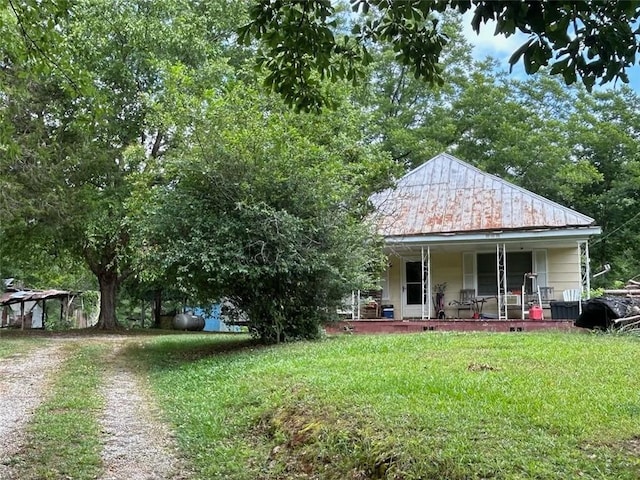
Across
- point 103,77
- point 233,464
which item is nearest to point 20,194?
point 103,77

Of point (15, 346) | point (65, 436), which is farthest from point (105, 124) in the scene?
point (65, 436)

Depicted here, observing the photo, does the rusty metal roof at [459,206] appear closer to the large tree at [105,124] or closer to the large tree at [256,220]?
the large tree at [256,220]

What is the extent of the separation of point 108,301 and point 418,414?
18188mm

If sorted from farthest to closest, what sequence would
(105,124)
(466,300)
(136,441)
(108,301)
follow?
1. (108,301)
2. (466,300)
3. (105,124)
4. (136,441)

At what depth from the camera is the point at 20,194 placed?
48.1 ft

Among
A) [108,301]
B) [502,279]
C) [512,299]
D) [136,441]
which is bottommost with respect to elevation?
[136,441]

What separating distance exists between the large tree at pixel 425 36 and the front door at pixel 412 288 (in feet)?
42.7

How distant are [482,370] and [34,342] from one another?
39.8ft

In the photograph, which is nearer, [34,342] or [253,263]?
[253,263]

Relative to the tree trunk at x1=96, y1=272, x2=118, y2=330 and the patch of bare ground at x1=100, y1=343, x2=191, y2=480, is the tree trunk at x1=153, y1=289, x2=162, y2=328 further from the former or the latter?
the patch of bare ground at x1=100, y1=343, x2=191, y2=480

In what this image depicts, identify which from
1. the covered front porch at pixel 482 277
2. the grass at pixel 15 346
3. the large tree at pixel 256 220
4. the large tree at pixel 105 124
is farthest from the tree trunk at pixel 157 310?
the large tree at pixel 256 220

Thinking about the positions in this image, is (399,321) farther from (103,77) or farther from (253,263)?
(103,77)

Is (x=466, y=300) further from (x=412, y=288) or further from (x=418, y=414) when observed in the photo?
(x=418, y=414)

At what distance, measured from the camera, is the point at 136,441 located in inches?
210
